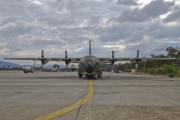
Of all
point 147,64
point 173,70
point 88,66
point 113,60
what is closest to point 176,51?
point 147,64

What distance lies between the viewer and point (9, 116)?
24.2 ft

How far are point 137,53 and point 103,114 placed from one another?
43.1 metres

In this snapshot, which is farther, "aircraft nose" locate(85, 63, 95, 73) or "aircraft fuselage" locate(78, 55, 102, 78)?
"aircraft fuselage" locate(78, 55, 102, 78)

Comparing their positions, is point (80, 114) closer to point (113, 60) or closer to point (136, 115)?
point (136, 115)

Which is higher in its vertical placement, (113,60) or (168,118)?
(113,60)

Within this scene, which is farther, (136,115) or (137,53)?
(137,53)

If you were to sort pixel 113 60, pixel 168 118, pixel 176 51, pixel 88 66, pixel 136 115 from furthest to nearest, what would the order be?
pixel 176 51 → pixel 113 60 → pixel 88 66 → pixel 136 115 → pixel 168 118

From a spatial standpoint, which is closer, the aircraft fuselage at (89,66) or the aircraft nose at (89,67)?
the aircraft nose at (89,67)

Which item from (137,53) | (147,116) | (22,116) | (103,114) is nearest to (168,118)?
(147,116)

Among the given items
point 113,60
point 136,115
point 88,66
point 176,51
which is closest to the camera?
point 136,115

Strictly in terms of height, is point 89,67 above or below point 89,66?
below

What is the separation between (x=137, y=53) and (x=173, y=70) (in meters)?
8.03

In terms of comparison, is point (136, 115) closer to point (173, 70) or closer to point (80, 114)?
point (80, 114)

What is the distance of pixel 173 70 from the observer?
4981cm
